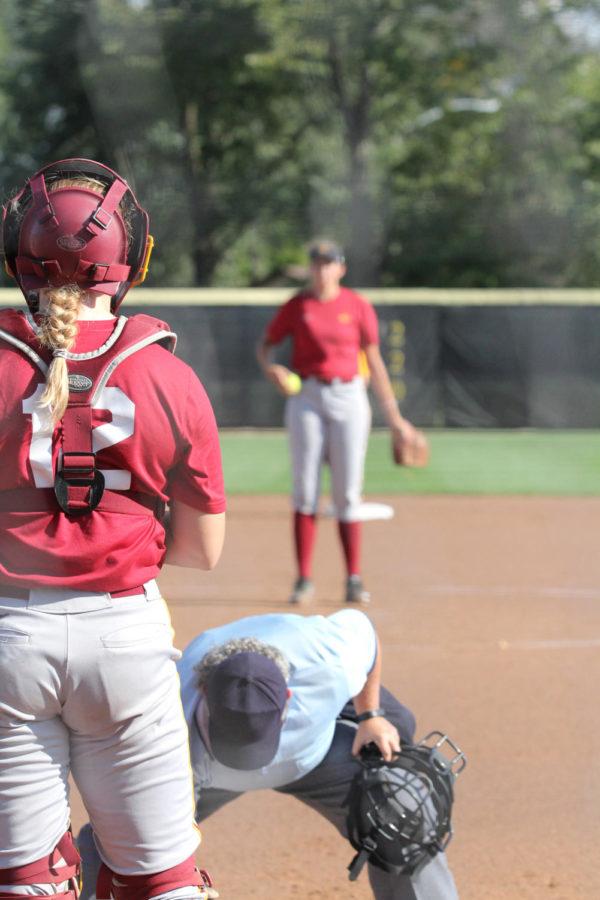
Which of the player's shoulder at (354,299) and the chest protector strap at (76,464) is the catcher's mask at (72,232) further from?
the player's shoulder at (354,299)

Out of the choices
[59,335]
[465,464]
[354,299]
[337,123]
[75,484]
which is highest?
[337,123]

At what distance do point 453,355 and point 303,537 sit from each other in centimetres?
1405

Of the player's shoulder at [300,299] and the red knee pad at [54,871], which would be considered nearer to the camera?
the red knee pad at [54,871]

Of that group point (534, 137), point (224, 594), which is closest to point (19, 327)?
point (224, 594)

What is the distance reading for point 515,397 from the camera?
20.6 m

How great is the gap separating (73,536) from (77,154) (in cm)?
3466

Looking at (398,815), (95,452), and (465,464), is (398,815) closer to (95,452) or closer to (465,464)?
(95,452)

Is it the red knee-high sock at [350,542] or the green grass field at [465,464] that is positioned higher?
the red knee-high sock at [350,542]

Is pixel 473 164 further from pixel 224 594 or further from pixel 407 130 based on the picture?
pixel 224 594

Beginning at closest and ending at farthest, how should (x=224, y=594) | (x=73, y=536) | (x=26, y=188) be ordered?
(x=73, y=536), (x=26, y=188), (x=224, y=594)

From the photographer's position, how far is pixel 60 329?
219cm

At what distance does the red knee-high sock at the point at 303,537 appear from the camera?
23.0ft

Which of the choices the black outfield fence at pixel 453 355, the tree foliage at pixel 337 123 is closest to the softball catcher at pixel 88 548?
the black outfield fence at pixel 453 355

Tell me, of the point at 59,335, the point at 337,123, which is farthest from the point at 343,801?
the point at 337,123
